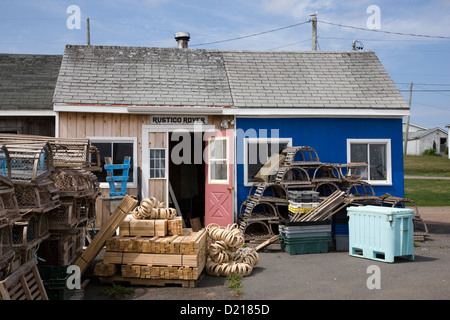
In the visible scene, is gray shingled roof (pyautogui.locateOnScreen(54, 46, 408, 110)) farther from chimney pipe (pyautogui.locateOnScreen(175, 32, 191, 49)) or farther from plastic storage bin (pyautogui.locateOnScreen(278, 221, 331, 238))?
plastic storage bin (pyautogui.locateOnScreen(278, 221, 331, 238))

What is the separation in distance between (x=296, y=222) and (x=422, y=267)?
2551 millimetres

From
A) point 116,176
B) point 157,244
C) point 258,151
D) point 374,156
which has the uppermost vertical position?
point 258,151

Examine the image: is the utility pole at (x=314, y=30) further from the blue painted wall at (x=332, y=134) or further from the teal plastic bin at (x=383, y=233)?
the teal plastic bin at (x=383, y=233)

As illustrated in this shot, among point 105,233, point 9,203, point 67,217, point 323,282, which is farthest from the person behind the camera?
point 105,233

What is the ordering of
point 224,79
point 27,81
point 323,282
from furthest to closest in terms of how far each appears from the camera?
point 27,81
point 224,79
point 323,282

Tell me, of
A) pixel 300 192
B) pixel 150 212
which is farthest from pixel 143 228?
pixel 300 192

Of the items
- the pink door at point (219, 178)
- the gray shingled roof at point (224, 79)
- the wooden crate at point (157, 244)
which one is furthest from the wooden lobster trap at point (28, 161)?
the pink door at point (219, 178)

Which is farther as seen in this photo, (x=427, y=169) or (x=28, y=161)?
(x=427, y=169)

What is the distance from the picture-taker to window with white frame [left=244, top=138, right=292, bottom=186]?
11969 millimetres

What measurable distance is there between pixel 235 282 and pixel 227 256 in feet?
2.49

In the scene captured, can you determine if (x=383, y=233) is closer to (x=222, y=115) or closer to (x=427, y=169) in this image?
(x=222, y=115)

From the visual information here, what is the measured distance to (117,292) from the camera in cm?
668
